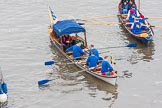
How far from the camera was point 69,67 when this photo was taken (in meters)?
25.7

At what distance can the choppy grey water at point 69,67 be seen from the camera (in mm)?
21766

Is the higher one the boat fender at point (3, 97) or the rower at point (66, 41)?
the rower at point (66, 41)

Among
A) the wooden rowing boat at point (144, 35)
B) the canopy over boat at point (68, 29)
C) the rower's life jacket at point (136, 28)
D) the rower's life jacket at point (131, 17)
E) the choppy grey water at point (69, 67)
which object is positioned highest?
the canopy over boat at point (68, 29)

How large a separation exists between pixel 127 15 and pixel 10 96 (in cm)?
1296

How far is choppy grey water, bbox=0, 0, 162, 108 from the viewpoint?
21766mm

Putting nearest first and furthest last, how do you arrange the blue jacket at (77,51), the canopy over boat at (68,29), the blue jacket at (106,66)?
1. the blue jacket at (106,66)
2. the blue jacket at (77,51)
3. the canopy over boat at (68,29)

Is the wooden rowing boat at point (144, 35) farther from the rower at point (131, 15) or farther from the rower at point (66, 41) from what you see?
the rower at point (66, 41)

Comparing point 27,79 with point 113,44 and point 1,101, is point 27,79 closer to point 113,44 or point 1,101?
point 1,101

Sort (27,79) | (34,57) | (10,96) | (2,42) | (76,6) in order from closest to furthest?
(10,96) < (27,79) < (34,57) < (2,42) < (76,6)

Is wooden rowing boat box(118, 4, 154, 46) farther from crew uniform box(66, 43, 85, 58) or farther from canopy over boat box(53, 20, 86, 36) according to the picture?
crew uniform box(66, 43, 85, 58)

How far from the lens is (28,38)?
1214 inches

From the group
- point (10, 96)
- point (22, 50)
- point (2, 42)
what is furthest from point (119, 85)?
Result: point (2, 42)

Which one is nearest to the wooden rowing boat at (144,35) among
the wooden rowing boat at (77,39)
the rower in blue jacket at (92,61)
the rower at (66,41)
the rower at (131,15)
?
the rower at (131,15)

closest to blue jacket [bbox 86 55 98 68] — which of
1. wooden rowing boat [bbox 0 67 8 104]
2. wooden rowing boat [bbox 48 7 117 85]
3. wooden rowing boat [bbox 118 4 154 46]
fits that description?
wooden rowing boat [bbox 48 7 117 85]
